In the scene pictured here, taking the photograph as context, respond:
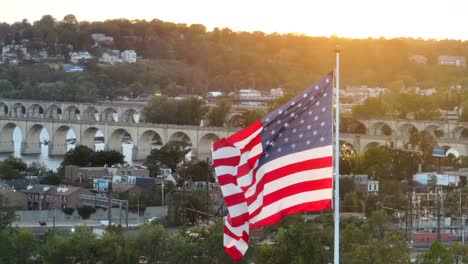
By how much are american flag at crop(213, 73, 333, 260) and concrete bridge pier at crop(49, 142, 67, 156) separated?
5085 centimetres

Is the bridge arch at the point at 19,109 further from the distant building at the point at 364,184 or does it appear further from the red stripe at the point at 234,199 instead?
the red stripe at the point at 234,199

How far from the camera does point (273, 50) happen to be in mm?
130000

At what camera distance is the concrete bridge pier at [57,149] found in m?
59.9

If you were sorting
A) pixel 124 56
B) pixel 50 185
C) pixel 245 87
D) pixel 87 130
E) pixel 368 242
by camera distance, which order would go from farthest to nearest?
pixel 124 56 < pixel 245 87 < pixel 87 130 < pixel 50 185 < pixel 368 242

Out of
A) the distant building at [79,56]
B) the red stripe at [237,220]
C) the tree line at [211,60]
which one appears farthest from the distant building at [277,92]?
the red stripe at [237,220]

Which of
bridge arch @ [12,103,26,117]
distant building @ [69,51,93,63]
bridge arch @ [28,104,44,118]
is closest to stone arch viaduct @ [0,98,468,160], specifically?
bridge arch @ [28,104,44,118]

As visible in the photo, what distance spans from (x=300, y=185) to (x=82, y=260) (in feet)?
36.4

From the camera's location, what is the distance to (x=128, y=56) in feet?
381

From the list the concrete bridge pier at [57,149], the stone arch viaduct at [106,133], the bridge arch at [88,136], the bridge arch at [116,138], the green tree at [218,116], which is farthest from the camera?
the green tree at [218,116]

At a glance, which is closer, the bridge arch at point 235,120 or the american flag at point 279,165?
the american flag at point 279,165

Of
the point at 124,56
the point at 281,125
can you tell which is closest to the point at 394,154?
the point at 281,125

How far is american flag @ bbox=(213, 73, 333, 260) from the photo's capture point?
9.28 meters

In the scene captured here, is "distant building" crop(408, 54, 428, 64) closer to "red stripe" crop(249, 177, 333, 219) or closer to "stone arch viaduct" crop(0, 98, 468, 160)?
"stone arch viaduct" crop(0, 98, 468, 160)

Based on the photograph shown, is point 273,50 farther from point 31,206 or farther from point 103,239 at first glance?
point 103,239
